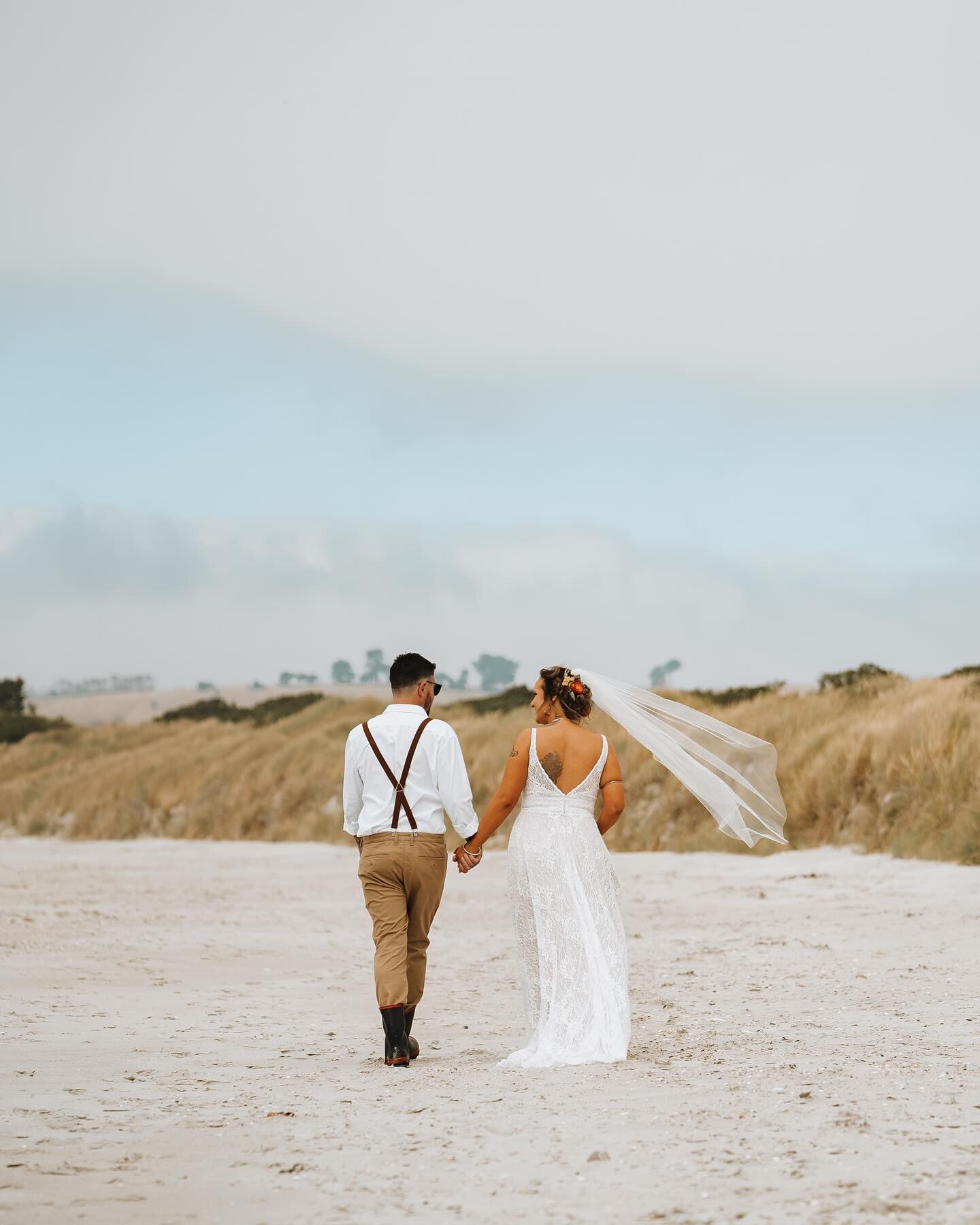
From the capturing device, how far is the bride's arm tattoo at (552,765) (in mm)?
8062

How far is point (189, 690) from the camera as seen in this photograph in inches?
5290

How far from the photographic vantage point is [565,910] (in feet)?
26.6

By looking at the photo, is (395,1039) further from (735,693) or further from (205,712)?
(205,712)

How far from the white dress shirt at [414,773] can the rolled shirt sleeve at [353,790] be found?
31mm

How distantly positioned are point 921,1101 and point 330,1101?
245cm

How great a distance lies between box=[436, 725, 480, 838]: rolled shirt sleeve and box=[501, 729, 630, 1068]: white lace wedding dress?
267 millimetres

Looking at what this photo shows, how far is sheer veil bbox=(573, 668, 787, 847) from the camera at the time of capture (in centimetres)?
866

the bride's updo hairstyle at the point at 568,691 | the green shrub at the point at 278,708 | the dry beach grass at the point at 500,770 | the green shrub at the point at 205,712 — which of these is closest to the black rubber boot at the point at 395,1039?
the bride's updo hairstyle at the point at 568,691

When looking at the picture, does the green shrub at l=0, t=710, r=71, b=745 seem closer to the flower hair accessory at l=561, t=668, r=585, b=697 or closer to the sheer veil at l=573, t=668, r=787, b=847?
the sheer veil at l=573, t=668, r=787, b=847

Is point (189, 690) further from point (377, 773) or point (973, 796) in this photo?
point (377, 773)

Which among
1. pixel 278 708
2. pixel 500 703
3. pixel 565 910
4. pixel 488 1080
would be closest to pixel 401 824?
pixel 565 910

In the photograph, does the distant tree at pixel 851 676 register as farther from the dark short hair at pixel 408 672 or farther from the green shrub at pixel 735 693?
the dark short hair at pixel 408 672

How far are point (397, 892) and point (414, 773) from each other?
59cm

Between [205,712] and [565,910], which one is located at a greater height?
[205,712]
